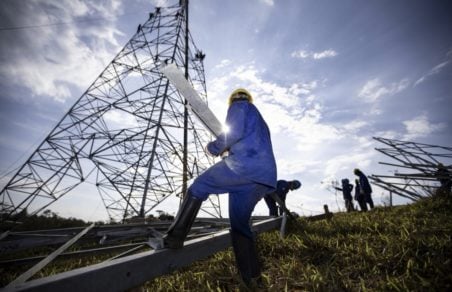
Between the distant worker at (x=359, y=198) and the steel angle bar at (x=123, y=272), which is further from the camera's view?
the distant worker at (x=359, y=198)

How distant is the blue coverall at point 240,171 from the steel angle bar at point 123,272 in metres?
0.45

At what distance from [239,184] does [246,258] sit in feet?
2.00

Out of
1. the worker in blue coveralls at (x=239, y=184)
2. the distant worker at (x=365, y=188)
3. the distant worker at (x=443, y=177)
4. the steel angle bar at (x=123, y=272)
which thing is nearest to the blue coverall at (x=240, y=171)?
the worker in blue coveralls at (x=239, y=184)

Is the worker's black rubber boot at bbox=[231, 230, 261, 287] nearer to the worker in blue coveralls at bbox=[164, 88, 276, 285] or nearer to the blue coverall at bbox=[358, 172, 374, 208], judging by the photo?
the worker in blue coveralls at bbox=[164, 88, 276, 285]

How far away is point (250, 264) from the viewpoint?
71.8 inches

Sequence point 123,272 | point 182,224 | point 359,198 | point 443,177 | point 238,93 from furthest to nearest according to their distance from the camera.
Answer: point 359,198
point 443,177
point 238,93
point 182,224
point 123,272

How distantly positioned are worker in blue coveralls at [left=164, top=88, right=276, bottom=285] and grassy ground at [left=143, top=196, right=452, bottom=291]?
0.27 metres

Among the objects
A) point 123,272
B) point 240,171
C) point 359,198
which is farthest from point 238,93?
point 359,198

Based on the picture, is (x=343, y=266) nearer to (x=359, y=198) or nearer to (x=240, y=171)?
(x=240, y=171)

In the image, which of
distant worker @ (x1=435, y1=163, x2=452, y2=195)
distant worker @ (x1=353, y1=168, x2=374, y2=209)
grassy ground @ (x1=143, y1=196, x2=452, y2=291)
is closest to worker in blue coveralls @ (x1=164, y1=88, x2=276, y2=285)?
grassy ground @ (x1=143, y1=196, x2=452, y2=291)

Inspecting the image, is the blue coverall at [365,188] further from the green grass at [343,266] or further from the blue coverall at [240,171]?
the blue coverall at [240,171]

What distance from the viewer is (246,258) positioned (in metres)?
1.83

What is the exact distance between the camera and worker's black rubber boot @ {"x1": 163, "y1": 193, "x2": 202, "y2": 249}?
1.71 meters

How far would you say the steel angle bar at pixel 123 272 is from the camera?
3.19 ft
